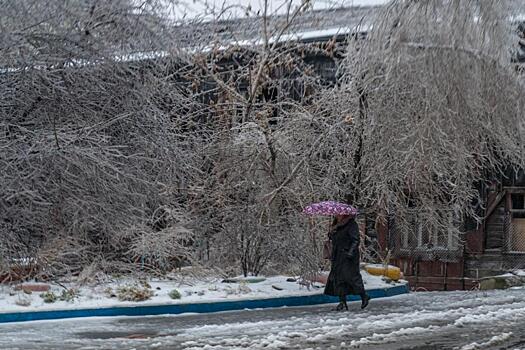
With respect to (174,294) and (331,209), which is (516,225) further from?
(174,294)

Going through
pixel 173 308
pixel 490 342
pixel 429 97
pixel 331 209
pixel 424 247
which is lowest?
pixel 490 342

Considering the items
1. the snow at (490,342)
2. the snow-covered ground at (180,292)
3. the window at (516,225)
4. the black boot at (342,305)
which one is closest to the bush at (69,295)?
the snow-covered ground at (180,292)

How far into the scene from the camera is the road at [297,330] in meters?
10.3

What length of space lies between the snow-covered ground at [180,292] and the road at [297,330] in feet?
1.92

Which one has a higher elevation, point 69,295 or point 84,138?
point 84,138

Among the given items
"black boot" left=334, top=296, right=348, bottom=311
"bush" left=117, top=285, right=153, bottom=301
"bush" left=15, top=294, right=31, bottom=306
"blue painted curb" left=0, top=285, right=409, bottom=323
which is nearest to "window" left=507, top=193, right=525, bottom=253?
"blue painted curb" left=0, top=285, right=409, bottom=323

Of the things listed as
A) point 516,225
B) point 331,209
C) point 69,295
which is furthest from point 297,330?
point 516,225

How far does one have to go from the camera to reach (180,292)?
15008mm

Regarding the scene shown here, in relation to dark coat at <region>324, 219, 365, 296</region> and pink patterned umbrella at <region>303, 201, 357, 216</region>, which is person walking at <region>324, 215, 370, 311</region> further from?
pink patterned umbrella at <region>303, 201, 357, 216</region>

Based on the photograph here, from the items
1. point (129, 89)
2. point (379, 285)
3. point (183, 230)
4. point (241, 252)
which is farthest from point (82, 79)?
point (379, 285)

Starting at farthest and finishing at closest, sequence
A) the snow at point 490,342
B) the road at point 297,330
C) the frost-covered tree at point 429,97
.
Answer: the frost-covered tree at point 429,97 < the road at point 297,330 < the snow at point 490,342

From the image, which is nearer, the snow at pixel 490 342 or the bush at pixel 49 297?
the snow at pixel 490 342

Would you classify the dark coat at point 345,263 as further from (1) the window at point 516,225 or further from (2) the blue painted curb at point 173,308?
(1) the window at point 516,225

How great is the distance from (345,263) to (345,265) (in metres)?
0.03
